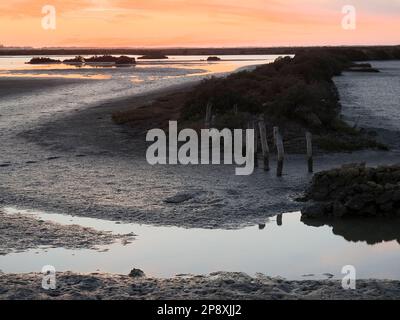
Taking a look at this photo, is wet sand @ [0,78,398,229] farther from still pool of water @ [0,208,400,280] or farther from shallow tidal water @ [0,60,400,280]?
still pool of water @ [0,208,400,280]

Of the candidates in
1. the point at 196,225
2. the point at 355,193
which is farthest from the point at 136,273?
the point at 355,193

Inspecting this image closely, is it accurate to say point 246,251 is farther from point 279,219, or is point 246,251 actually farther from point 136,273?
point 279,219

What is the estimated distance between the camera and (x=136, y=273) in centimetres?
924

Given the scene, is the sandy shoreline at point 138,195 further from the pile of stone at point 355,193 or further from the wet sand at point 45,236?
the pile of stone at point 355,193

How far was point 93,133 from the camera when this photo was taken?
2566 cm

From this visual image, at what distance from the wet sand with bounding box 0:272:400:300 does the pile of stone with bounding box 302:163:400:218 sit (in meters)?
4.93

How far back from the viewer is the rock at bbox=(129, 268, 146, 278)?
30.1ft

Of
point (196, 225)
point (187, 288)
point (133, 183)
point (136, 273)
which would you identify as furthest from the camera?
point (133, 183)

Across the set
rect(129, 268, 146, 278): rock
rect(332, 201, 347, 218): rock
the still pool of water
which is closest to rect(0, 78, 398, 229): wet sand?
the still pool of water

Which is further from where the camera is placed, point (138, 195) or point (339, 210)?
point (138, 195)

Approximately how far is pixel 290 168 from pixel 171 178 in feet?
13.2

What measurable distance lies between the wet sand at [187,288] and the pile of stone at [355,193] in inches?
194

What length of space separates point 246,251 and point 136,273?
8.42 feet
